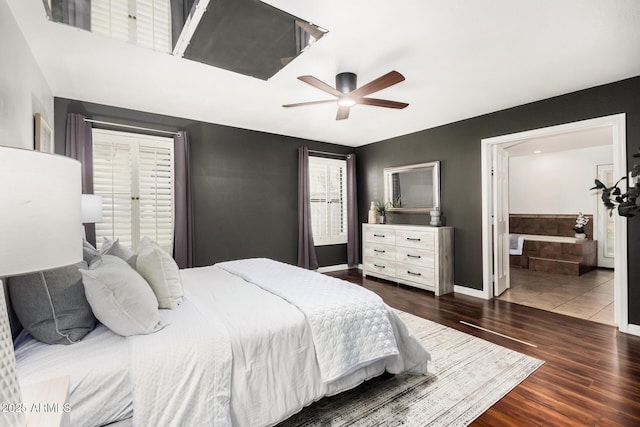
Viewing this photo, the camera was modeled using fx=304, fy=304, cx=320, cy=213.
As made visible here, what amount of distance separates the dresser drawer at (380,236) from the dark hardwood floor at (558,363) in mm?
1083

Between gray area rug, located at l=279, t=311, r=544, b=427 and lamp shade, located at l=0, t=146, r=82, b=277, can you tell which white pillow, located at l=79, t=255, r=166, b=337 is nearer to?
lamp shade, located at l=0, t=146, r=82, b=277

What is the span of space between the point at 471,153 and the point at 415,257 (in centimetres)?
166

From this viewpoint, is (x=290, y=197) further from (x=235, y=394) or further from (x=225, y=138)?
(x=235, y=394)

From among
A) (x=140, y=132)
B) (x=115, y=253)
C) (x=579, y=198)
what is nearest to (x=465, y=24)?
(x=115, y=253)

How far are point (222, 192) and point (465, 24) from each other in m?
3.53

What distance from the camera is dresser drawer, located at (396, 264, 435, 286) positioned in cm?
429

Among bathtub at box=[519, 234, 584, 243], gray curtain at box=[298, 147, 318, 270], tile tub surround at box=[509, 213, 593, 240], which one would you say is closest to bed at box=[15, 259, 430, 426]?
gray curtain at box=[298, 147, 318, 270]

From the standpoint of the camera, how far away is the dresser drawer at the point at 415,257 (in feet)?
14.1

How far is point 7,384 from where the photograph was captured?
26.7 inches

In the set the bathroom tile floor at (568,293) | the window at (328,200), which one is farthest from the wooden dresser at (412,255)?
the bathroom tile floor at (568,293)

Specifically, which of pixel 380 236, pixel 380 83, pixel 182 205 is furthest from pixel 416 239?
pixel 182 205

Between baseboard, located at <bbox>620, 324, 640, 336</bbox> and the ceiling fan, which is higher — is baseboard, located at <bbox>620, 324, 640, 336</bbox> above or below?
below

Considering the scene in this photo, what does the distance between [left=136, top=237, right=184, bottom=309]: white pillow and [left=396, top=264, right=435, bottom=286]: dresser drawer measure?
3.38m

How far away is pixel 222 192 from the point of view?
4.44 m
